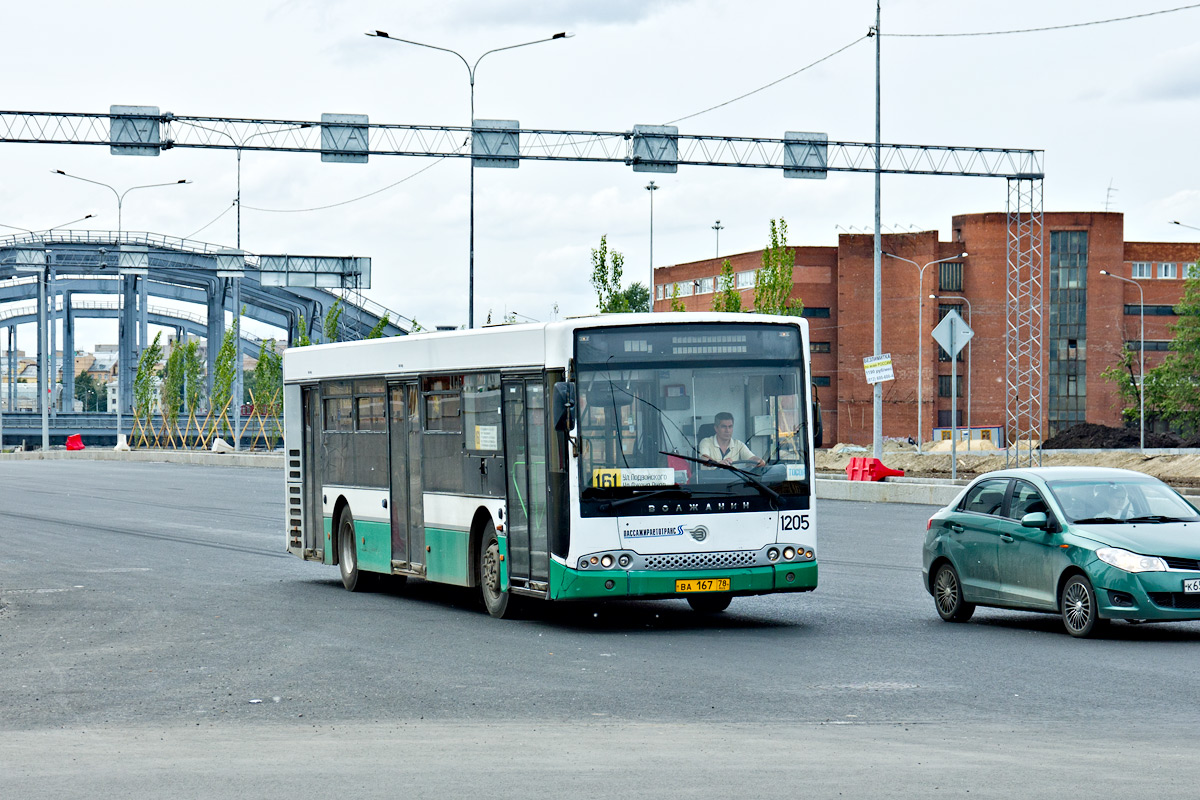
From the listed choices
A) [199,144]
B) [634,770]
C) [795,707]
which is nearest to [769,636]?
[795,707]

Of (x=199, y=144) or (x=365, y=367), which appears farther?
(x=199, y=144)

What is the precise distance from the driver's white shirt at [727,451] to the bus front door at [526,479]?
1425 mm

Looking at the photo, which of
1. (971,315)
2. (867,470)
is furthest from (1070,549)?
(971,315)

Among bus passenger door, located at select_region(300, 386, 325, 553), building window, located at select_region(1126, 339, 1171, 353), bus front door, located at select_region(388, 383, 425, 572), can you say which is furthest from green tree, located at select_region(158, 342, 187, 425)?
bus front door, located at select_region(388, 383, 425, 572)

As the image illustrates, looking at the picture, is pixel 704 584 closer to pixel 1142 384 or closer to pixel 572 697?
pixel 572 697

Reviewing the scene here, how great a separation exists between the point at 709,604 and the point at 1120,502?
4.35 metres

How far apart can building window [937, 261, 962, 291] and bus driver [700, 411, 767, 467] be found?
9701 cm

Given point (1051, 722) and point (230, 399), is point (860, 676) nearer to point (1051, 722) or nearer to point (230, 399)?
→ point (1051, 722)

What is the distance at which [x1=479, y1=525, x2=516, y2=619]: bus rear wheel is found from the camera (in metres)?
15.3

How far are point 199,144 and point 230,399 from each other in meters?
57.9

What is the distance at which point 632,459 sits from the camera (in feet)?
46.4

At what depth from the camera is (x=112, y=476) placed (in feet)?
195

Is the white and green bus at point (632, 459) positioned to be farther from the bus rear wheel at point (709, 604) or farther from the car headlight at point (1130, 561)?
the car headlight at point (1130, 561)

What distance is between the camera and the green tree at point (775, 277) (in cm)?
5375
